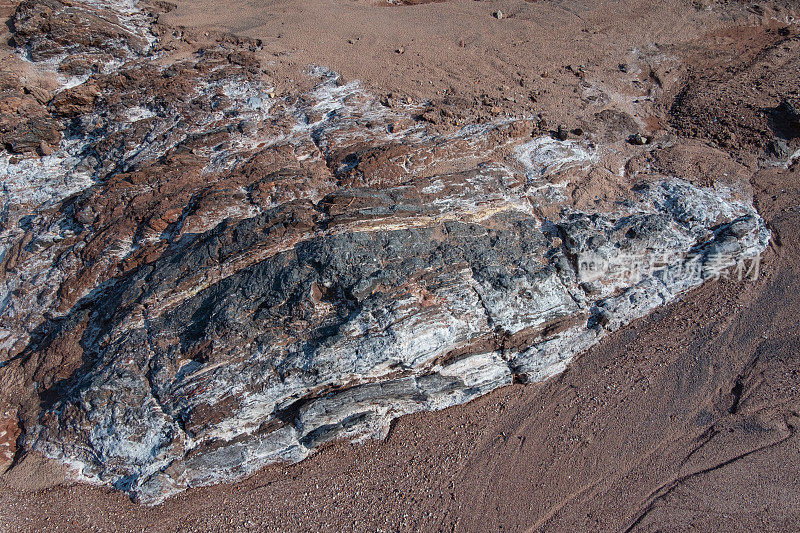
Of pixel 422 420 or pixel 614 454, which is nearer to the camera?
pixel 614 454

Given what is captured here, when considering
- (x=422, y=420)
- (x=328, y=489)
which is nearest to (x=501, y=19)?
(x=422, y=420)

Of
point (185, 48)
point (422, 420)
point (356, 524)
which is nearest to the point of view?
point (356, 524)

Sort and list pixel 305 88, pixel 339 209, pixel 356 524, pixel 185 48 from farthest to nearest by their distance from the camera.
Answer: pixel 185 48 < pixel 305 88 < pixel 339 209 < pixel 356 524

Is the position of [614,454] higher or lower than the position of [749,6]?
lower

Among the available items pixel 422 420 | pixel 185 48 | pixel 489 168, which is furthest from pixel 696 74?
pixel 185 48

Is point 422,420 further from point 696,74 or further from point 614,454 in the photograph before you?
point 696,74

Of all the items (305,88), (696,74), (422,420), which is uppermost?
(696,74)
